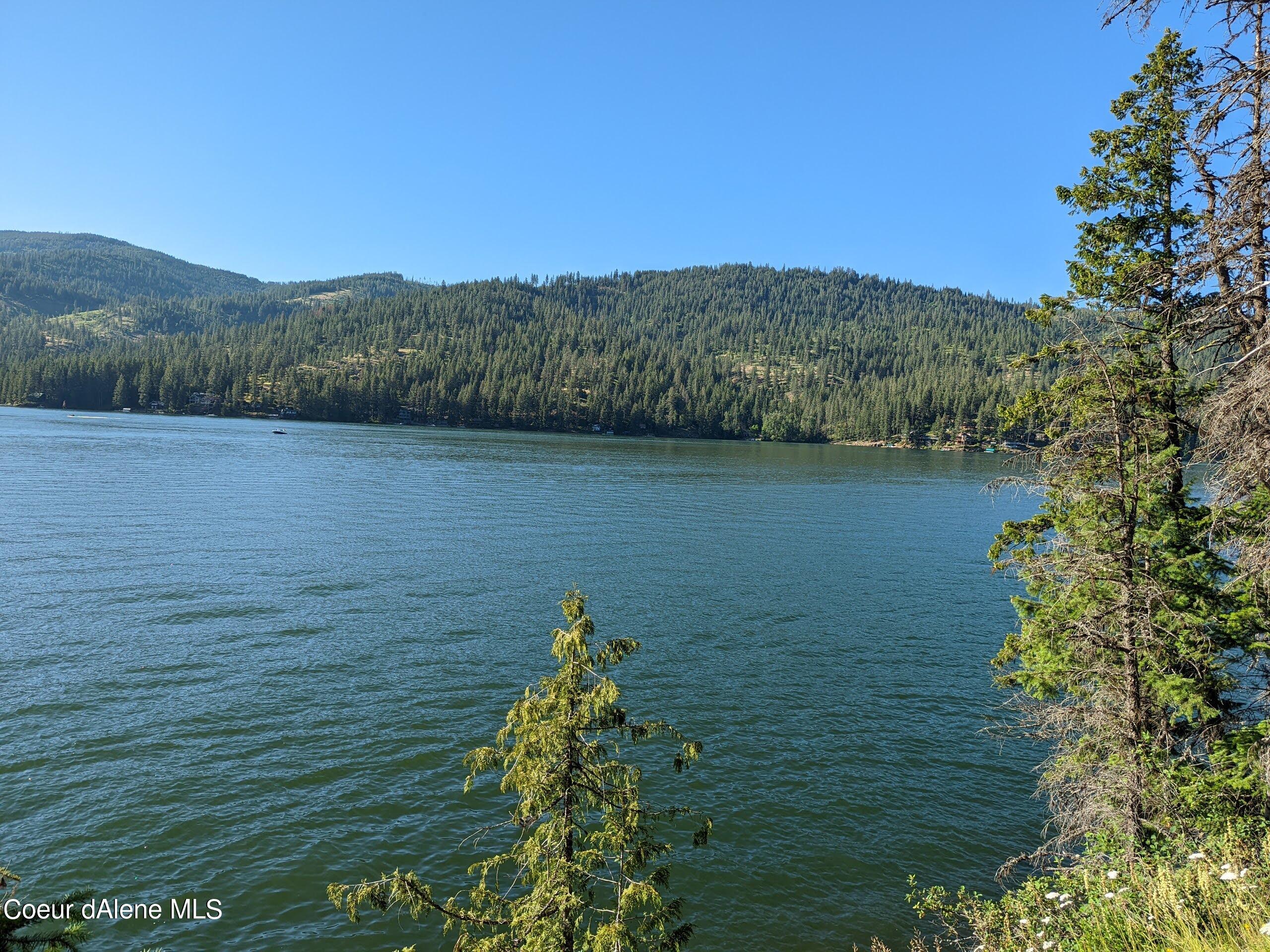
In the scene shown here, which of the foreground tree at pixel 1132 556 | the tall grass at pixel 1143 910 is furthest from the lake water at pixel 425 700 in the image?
the foreground tree at pixel 1132 556

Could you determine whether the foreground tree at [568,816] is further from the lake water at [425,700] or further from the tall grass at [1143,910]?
the lake water at [425,700]

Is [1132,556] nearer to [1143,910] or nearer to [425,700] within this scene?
[1143,910]

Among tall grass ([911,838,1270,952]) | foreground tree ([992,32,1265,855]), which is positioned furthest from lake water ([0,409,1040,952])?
foreground tree ([992,32,1265,855])

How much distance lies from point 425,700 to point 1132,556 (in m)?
18.2

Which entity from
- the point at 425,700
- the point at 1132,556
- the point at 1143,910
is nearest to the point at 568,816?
the point at 1143,910

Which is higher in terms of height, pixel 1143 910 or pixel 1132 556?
pixel 1132 556

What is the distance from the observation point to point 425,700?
837 inches

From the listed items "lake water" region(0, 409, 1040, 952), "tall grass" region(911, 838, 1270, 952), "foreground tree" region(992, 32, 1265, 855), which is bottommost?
"lake water" region(0, 409, 1040, 952)

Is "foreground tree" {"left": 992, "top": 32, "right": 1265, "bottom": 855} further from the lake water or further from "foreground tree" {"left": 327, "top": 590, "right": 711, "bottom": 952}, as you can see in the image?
"foreground tree" {"left": 327, "top": 590, "right": 711, "bottom": 952}

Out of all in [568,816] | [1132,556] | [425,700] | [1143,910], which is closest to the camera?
[568,816]

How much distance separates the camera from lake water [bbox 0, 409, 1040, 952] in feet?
45.9

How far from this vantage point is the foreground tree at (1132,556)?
1272 cm

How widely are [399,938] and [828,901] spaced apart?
26.7 feet

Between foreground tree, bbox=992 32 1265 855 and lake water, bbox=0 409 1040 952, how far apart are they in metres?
4.07
